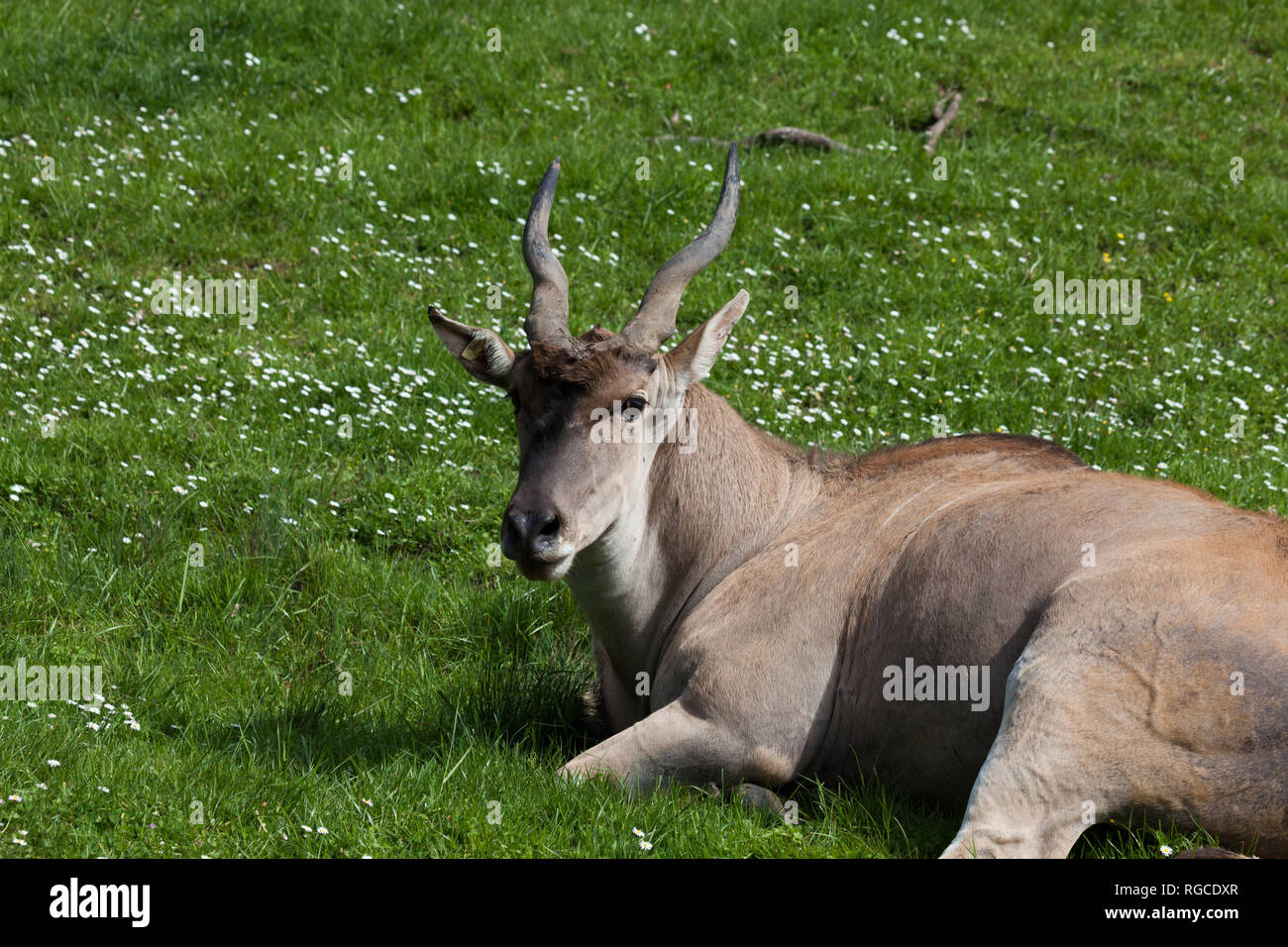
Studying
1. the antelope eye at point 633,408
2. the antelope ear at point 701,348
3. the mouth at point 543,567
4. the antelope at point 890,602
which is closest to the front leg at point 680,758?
the antelope at point 890,602

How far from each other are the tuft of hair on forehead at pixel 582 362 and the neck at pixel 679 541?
70 centimetres

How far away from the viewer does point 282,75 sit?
13273 millimetres

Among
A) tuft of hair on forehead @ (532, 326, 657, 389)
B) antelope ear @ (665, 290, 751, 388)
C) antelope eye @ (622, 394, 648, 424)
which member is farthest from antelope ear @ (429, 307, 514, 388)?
antelope ear @ (665, 290, 751, 388)

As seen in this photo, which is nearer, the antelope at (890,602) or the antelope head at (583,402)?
the antelope at (890,602)

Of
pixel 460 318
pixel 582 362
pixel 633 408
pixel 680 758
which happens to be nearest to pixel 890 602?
pixel 680 758

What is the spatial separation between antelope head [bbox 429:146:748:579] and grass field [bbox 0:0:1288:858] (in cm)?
98

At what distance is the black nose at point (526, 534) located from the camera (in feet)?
18.1

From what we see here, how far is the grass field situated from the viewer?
18.5 feet

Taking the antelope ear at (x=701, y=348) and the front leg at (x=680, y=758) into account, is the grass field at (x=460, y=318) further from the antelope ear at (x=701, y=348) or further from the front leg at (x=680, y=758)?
the antelope ear at (x=701, y=348)

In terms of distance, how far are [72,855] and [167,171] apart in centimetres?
823

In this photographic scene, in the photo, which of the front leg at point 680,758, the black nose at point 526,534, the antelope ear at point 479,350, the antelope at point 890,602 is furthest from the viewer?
the antelope ear at point 479,350

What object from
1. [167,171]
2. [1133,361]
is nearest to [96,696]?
[167,171]

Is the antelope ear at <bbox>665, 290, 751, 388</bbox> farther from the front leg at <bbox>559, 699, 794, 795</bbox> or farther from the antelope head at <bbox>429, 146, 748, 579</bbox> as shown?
the front leg at <bbox>559, 699, 794, 795</bbox>
